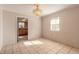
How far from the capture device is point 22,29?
2.76 meters

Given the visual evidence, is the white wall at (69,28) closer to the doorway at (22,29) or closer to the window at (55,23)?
the window at (55,23)

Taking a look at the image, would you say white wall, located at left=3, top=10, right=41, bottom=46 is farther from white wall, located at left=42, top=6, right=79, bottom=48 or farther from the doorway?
white wall, located at left=42, top=6, right=79, bottom=48

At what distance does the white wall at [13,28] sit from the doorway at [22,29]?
0.11 m

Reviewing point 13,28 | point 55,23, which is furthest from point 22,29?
point 55,23

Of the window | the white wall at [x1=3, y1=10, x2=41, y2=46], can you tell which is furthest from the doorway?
the window

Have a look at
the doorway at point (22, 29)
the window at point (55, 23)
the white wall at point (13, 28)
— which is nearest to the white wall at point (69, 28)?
the window at point (55, 23)

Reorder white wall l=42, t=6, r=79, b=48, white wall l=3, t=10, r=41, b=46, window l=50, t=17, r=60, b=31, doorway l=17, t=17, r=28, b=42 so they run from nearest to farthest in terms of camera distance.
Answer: doorway l=17, t=17, r=28, b=42, white wall l=3, t=10, r=41, b=46, window l=50, t=17, r=60, b=31, white wall l=42, t=6, r=79, b=48

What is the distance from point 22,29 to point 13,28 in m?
0.27

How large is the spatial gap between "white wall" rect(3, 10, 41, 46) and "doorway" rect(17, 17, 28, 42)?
11 cm

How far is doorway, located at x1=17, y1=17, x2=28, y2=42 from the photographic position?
2.68 metres

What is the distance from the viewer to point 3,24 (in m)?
2.97

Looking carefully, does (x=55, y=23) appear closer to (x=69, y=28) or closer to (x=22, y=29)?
(x=69, y=28)

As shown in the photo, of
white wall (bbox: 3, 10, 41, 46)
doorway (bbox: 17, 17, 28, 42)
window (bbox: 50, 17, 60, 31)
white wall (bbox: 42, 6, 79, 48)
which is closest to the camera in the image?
doorway (bbox: 17, 17, 28, 42)

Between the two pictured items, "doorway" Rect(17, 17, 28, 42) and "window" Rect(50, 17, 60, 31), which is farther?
"window" Rect(50, 17, 60, 31)
